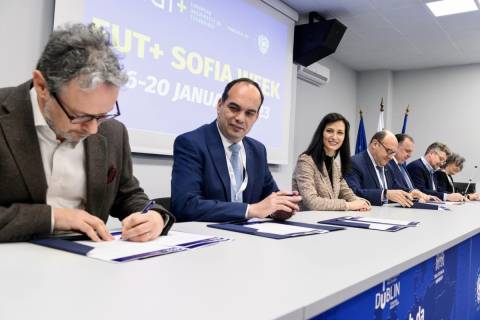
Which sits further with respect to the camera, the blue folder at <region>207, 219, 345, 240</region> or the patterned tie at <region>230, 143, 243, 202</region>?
the patterned tie at <region>230, 143, 243, 202</region>

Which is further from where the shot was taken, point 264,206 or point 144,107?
point 144,107

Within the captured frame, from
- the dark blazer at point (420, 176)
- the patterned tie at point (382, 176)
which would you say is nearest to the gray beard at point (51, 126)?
the patterned tie at point (382, 176)

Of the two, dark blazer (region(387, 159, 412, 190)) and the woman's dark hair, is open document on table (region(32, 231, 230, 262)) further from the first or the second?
dark blazer (region(387, 159, 412, 190))

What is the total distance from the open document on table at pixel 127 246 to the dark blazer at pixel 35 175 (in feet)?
0.22

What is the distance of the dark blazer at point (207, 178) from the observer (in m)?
1.61

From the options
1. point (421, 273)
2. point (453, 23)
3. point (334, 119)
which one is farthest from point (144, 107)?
point (453, 23)

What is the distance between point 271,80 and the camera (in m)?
4.50

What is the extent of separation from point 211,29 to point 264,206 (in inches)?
101

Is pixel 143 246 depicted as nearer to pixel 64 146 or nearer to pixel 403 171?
pixel 64 146

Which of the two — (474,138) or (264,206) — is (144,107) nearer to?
(264,206)

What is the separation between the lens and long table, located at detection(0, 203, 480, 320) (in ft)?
1.97

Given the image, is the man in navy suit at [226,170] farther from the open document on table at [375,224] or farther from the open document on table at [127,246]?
the open document on table at [127,246]

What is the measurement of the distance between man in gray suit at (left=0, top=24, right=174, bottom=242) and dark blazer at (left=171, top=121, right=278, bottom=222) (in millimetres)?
383

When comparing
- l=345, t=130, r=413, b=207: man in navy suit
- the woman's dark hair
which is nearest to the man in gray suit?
the woman's dark hair
